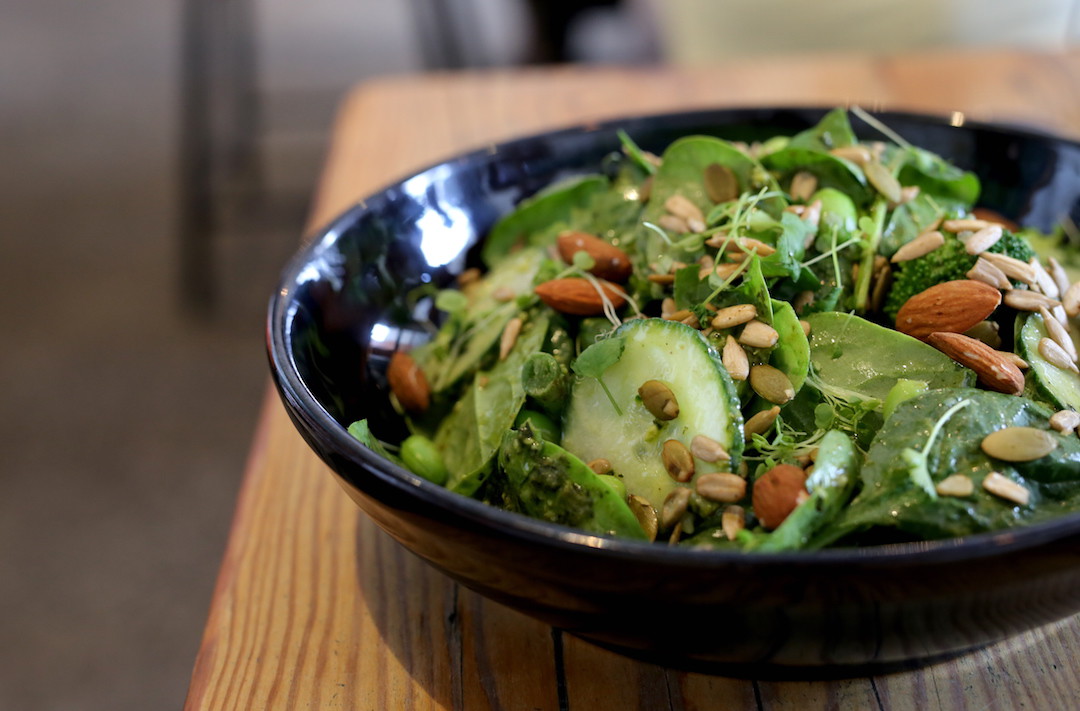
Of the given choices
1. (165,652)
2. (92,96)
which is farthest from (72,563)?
(92,96)

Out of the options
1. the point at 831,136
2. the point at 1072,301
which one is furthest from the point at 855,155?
the point at 1072,301

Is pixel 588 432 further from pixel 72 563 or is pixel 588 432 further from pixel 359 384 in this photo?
pixel 72 563

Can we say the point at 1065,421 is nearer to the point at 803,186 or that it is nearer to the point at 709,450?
the point at 709,450

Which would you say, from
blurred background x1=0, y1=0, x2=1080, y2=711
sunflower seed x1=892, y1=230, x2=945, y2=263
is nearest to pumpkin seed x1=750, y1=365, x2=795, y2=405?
sunflower seed x1=892, y1=230, x2=945, y2=263

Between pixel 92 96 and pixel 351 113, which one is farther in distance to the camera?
pixel 92 96

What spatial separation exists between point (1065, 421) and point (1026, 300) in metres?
0.16

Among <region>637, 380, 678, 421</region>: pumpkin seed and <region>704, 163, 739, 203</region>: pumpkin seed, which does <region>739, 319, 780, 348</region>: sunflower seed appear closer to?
<region>637, 380, 678, 421</region>: pumpkin seed

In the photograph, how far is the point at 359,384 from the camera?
1055mm

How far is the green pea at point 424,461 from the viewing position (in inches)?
38.6

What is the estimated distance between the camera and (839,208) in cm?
102

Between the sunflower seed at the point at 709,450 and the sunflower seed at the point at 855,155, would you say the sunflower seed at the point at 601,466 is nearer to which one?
the sunflower seed at the point at 709,450

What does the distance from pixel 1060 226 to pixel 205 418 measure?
2644 mm

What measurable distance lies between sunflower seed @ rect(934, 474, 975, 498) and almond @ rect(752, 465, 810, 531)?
10 cm

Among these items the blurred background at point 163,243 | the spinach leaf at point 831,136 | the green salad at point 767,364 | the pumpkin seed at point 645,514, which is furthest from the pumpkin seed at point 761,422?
the blurred background at point 163,243
